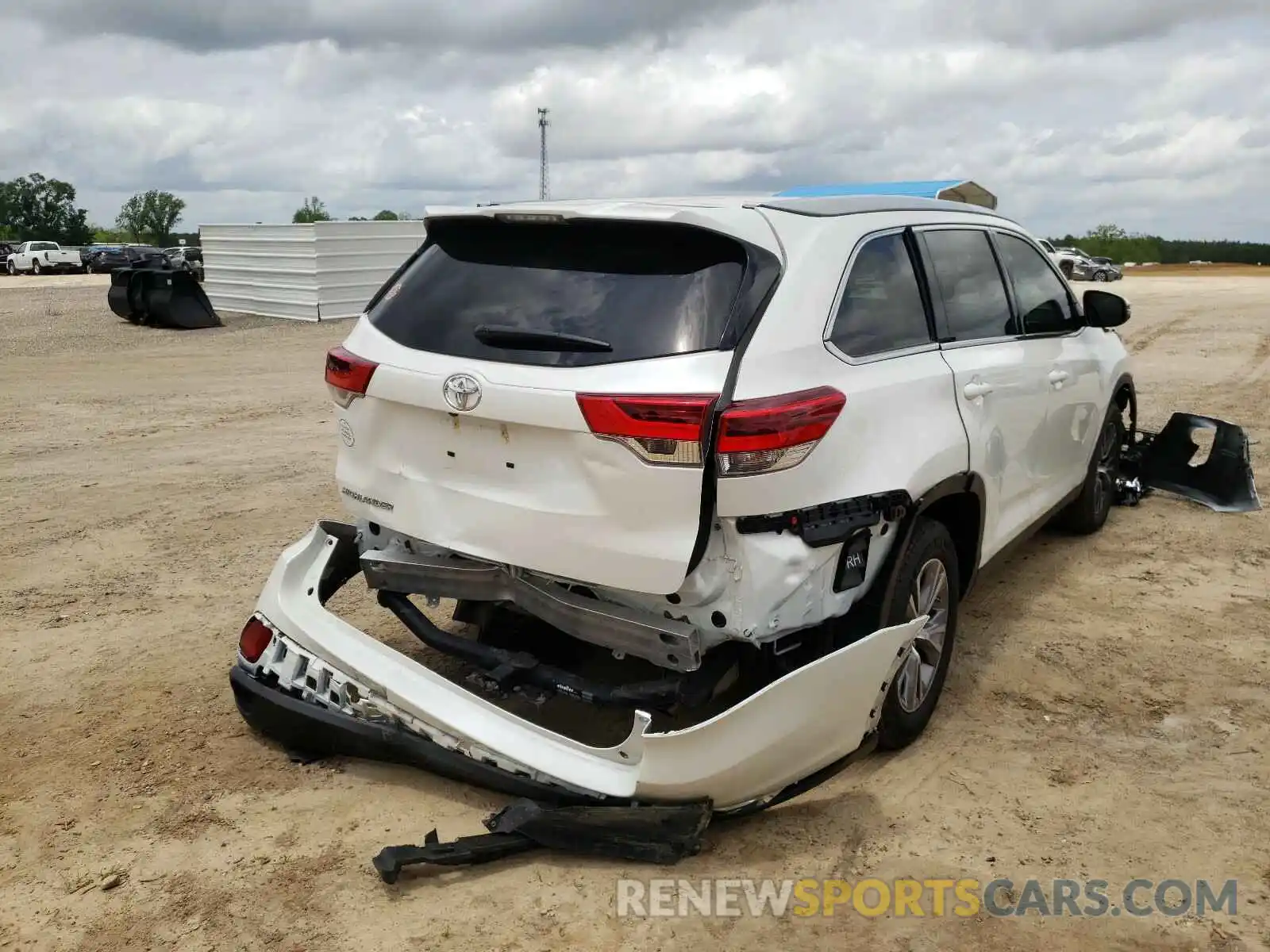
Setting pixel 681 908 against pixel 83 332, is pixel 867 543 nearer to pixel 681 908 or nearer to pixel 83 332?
pixel 681 908

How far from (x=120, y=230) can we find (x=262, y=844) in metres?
125

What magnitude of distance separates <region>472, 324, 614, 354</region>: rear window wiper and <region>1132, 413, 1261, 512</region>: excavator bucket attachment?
5332mm

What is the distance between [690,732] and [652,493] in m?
0.65

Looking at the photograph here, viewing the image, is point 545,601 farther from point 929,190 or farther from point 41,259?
point 41,259

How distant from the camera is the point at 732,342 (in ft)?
9.79

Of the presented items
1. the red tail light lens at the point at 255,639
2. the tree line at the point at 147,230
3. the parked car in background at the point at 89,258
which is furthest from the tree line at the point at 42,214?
the red tail light lens at the point at 255,639

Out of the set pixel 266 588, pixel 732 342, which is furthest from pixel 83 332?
pixel 732 342

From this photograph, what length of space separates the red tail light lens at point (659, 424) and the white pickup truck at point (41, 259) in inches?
2036

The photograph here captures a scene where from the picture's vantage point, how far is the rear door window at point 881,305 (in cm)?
338

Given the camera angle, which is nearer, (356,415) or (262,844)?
(262,844)

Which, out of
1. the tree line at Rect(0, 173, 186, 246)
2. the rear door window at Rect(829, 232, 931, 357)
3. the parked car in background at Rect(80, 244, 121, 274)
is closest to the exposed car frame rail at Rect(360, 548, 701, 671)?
the rear door window at Rect(829, 232, 931, 357)

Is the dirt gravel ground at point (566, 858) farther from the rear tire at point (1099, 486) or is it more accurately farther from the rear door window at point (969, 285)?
the rear door window at point (969, 285)

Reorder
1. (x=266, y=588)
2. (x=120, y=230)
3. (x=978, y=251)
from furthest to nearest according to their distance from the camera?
(x=120, y=230), (x=978, y=251), (x=266, y=588)

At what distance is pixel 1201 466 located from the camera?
7.09m
